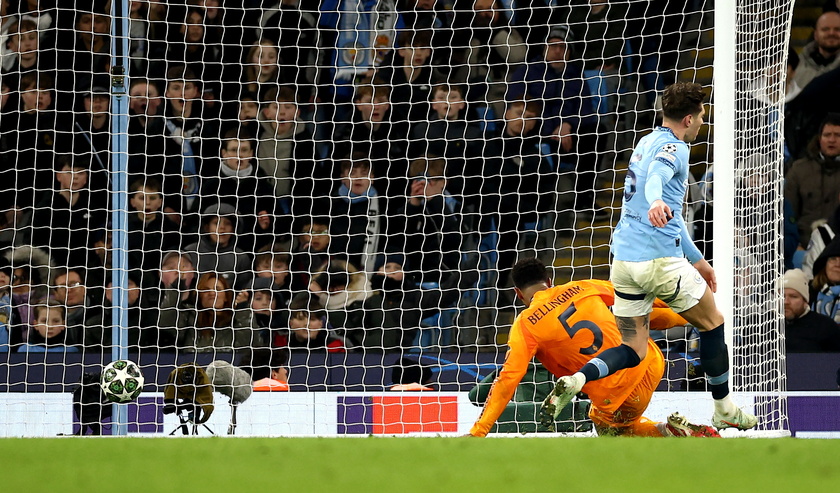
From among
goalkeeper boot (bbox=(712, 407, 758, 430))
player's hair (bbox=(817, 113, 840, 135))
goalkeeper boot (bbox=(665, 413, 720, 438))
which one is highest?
player's hair (bbox=(817, 113, 840, 135))

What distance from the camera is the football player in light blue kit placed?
4.64 meters

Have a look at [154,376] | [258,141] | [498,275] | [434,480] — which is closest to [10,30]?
[258,141]

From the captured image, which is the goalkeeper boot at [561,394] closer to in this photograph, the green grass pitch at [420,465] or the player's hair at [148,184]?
the green grass pitch at [420,465]

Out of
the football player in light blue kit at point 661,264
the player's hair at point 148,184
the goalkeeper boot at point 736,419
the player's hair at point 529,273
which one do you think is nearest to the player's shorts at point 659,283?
the football player in light blue kit at point 661,264

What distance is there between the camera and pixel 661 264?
15.3ft

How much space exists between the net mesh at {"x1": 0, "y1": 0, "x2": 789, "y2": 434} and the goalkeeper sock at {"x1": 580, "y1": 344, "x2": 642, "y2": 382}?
291cm

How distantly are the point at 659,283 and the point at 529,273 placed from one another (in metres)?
1.14

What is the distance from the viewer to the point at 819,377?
7328 millimetres

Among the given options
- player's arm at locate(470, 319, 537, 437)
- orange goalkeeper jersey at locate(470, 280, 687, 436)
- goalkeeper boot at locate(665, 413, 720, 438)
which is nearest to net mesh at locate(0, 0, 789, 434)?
orange goalkeeper jersey at locate(470, 280, 687, 436)

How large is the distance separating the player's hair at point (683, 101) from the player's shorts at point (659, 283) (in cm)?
61

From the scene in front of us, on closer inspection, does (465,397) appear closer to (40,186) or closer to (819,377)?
(819,377)

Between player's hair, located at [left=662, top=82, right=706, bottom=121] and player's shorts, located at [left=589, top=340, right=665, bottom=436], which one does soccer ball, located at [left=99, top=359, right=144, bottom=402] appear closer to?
player's shorts, located at [left=589, top=340, right=665, bottom=436]

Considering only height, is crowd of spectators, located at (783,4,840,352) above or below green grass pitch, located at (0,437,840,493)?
above

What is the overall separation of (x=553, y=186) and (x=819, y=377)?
2.46 meters
